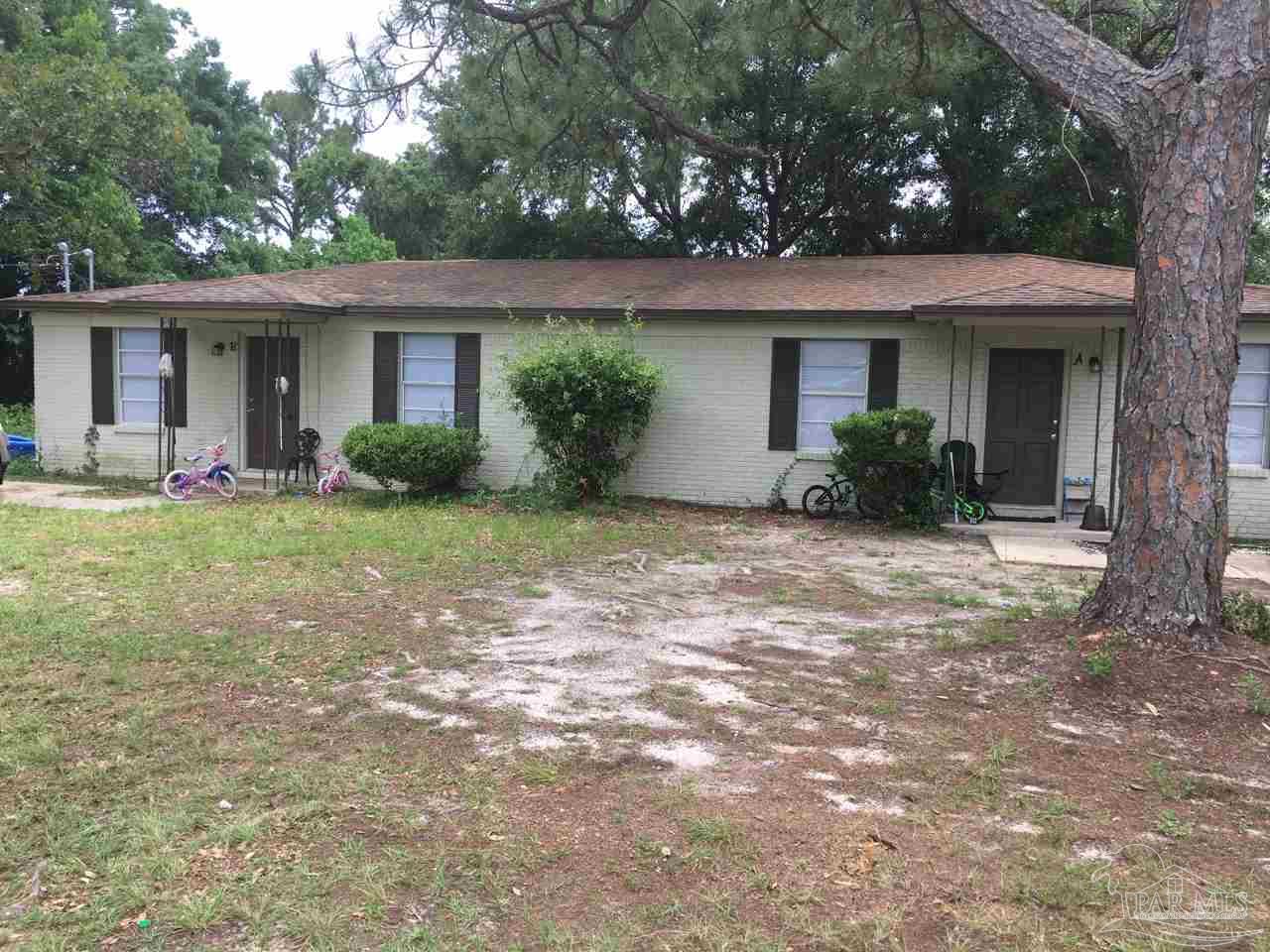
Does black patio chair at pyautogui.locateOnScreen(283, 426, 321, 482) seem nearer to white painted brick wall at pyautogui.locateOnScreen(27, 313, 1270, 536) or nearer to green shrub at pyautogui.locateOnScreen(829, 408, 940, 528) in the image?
white painted brick wall at pyautogui.locateOnScreen(27, 313, 1270, 536)

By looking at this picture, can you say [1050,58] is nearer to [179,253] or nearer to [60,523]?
[60,523]

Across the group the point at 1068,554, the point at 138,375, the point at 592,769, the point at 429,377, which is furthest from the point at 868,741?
the point at 138,375

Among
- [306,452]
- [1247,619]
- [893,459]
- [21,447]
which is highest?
[893,459]

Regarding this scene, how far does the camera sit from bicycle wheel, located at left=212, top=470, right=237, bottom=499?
11734 mm

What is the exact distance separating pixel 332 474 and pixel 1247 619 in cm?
1016

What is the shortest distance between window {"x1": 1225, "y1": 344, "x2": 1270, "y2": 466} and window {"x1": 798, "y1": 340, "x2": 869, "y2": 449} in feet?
13.3

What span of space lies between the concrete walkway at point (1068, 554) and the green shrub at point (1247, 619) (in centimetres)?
279

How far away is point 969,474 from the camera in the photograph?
36.1 ft

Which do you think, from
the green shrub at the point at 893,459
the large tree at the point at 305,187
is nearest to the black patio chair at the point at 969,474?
the green shrub at the point at 893,459

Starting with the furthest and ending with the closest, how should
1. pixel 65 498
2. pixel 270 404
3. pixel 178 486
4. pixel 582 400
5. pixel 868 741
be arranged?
pixel 270 404 < pixel 178 486 < pixel 65 498 < pixel 582 400 < pixel 868 741

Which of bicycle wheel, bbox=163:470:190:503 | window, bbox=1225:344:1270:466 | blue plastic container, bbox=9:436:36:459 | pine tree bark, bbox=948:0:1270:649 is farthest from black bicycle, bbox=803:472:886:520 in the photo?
blue plastic container, bbox=9:436:36:459

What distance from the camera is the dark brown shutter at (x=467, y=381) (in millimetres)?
12570

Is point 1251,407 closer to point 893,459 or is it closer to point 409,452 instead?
point 893,459

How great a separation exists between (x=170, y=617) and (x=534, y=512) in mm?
5359
